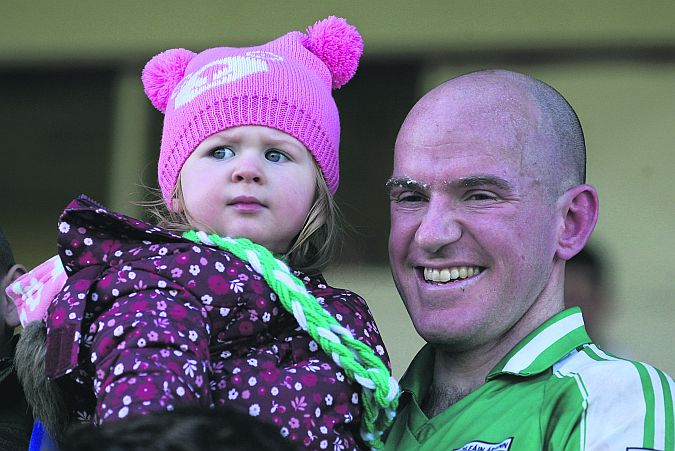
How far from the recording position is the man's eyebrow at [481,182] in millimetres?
2391

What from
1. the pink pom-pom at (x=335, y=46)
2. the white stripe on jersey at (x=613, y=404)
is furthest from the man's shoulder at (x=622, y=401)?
the pink pom-pom at (x=335, y=46)

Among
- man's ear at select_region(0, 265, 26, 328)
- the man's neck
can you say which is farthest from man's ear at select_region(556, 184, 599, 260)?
man's ear at select_region(0, 265, 26, 328)

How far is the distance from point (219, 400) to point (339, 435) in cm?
22

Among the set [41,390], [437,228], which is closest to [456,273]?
[437,228]

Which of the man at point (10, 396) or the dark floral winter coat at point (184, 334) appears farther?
the man at point (10, 396)

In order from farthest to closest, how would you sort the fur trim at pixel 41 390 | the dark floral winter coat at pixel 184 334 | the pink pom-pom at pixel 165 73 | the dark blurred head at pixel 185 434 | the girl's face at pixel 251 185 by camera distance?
the pink pom-pom at pixel 165 73, the girl's face at pixel 251 185, the fur trim at pixel 41 390, the dark floral winter coat at pixel 184 334, the dark blurred head at pixel 185 434

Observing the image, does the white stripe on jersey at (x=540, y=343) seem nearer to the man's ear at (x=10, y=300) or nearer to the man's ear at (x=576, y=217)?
the man's ear at (x=576, y=217)

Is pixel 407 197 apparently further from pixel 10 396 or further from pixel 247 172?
pixel 10 396

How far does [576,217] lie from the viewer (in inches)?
98.7

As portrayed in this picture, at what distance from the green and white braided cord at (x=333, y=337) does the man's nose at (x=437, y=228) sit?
0.42 m

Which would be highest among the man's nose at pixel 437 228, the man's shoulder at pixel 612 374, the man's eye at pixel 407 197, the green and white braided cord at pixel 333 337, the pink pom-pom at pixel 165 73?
the pink pom-pom at pixel 165 73

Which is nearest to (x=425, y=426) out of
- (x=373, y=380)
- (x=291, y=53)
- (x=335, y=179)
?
(x=373, y=380)

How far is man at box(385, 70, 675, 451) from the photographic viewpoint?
7.54ft

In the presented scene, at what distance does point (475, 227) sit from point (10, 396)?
105 cm
